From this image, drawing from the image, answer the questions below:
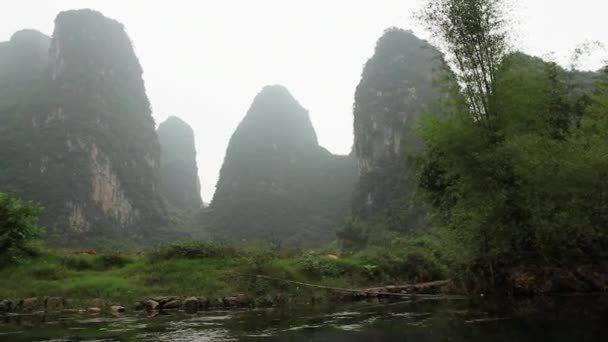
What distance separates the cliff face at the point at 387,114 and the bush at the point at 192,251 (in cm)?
6159

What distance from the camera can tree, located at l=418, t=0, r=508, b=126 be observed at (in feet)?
50.2

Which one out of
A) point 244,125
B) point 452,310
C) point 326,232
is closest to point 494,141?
point 452,310

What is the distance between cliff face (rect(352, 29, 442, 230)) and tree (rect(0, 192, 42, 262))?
214ft

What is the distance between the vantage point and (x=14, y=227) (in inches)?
663

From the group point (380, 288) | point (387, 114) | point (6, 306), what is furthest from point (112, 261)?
point (387, 114)

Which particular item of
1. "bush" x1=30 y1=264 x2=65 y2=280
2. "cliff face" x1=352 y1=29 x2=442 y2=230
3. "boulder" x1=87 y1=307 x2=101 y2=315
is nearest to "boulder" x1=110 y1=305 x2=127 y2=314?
"boulder" x1=87 y1=307 x2=101 y2=315

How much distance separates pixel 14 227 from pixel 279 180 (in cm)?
11334

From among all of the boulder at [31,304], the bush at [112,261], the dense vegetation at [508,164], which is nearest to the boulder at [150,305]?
the boulder at [31,304]

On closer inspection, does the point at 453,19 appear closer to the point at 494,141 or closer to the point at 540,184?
the point at 494,141

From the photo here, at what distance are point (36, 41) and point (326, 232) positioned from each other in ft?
301

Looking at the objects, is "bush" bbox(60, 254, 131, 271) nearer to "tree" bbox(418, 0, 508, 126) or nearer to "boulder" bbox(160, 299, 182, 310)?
"boulder" bbox(160, 299, 182, 310)

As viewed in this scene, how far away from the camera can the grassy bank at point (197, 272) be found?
14766mm

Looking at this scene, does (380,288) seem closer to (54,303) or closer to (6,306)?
(54,303)

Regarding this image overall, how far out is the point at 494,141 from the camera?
575 inches
